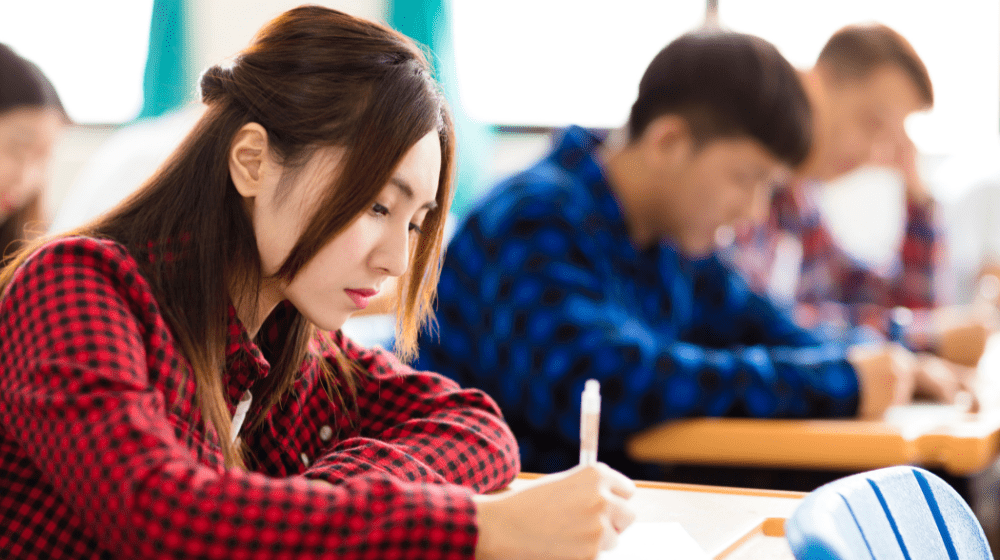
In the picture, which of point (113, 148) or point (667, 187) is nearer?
point (667, 187)

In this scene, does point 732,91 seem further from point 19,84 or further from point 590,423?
point 19,84

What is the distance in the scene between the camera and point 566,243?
1.49m

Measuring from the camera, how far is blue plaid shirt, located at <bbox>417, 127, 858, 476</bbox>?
1397 millimetres

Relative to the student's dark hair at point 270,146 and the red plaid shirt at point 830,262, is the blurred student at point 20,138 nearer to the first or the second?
the student's dark hair at point 270,146

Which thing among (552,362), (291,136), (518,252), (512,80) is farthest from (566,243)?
(512,80)

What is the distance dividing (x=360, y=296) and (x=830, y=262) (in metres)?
2.13

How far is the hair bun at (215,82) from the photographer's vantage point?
2.78ft

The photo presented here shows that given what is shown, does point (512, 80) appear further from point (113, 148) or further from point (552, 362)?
point (552, 362)

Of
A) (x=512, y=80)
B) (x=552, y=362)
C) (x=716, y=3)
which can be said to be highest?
(x=716, y=3)

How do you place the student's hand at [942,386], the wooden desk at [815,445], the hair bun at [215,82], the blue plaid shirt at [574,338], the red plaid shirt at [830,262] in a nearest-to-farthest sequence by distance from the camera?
the hair bun at [215,82] < the wooden desk at [815,445] < the blue plaid shirt at [574,338] < the student's hand at [942,386] < the red plaid shirt at [830,262]

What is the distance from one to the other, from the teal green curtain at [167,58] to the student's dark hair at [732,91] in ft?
7.71

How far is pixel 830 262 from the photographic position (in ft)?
8.79

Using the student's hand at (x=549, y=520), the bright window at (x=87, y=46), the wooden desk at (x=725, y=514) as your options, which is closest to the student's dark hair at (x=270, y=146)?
the student's hand at (x=549, y=520)

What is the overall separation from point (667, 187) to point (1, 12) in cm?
325
